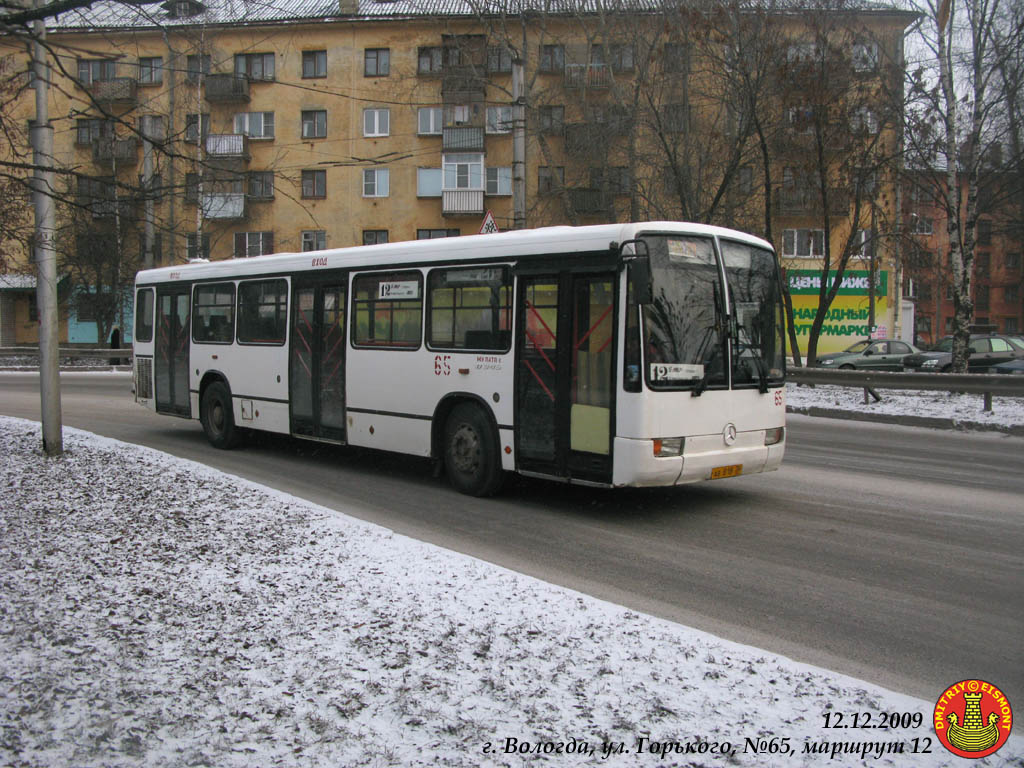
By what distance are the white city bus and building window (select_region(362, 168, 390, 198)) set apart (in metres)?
33.6

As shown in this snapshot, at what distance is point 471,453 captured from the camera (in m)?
9.25

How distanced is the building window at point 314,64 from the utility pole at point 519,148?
27002mm

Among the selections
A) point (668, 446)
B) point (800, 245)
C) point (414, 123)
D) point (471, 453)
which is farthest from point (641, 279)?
point (800, 245)

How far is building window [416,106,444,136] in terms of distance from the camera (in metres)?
43.8

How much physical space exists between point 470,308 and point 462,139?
3543cm

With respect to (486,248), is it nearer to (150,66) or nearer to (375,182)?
(150,66)

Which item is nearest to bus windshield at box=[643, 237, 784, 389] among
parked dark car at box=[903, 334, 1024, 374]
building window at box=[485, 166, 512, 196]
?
parked dark car at box=[903, 334, 1024, 374]

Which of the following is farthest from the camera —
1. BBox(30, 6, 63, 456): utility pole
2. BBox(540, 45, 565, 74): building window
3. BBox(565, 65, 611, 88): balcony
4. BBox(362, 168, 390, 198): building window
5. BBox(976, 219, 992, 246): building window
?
BBox(362, 168, 390, 198): building window

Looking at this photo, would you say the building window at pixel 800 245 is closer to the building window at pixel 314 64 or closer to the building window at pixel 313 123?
the building window at pixel 313 123

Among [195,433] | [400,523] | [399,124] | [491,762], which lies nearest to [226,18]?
[400,523]

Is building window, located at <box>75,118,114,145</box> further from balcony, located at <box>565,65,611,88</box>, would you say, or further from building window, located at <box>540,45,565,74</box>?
building window, located at <box>540,45,565,74</box>

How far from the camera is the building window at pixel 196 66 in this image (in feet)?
20.1

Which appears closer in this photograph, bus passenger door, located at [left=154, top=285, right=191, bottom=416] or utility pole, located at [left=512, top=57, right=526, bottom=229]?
bus passenger door, located at [left=154, top=285, right=191, bottom=416]

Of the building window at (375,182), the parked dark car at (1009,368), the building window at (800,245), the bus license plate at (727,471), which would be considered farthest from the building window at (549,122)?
the bus license plate at (727,471)
